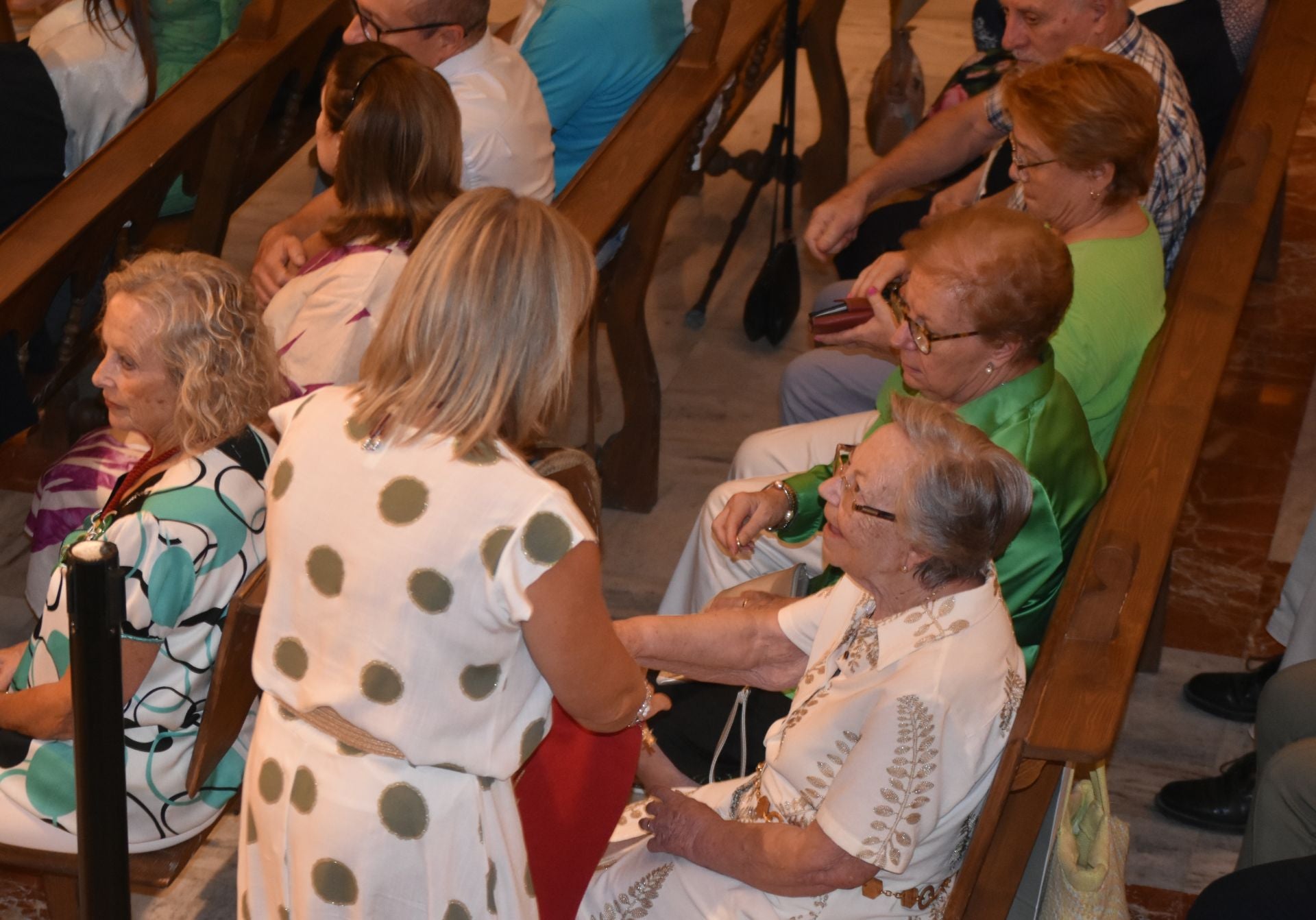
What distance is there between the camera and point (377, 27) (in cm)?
372

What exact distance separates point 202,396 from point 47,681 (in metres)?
0.52

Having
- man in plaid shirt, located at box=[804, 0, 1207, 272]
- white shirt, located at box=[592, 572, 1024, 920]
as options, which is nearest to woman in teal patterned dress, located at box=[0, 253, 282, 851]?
white shirt, located at box=[592, 572, 1024, 920]

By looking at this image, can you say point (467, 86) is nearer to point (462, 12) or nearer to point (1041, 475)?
point (462, 12)

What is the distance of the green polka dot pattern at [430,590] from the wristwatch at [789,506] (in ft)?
3.57

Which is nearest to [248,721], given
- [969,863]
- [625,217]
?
[969,863]

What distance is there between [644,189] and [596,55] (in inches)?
19.2

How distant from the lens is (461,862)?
2197mm

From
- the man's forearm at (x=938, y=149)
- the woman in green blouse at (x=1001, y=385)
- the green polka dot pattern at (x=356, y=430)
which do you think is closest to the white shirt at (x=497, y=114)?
the man's forearm at (x=938, y=149)

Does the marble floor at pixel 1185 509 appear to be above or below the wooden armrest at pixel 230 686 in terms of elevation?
below

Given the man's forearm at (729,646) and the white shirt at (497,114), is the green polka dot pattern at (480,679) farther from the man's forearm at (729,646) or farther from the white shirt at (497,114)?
the white shirt at (497,114)

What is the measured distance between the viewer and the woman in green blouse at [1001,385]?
2717 millimetres

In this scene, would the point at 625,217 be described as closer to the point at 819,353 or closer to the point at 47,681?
the point at 819,353

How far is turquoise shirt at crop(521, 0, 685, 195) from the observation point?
4070mm

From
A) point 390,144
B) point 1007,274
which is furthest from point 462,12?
point 1007,274
